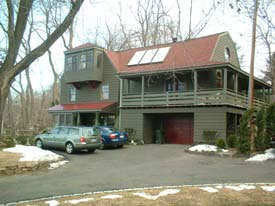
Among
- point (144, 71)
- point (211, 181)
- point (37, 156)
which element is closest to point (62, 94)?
point (144, 71)

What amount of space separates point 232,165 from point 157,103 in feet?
43.0

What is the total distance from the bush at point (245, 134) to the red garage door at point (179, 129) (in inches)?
325

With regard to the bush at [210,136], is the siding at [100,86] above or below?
above

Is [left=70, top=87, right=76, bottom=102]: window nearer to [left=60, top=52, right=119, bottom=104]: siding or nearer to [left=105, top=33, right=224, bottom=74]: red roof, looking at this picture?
[left=60, top=52, right=119, bottom=104]: siding

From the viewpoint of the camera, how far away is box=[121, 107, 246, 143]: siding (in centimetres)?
2427

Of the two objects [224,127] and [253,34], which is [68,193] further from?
[224,127]

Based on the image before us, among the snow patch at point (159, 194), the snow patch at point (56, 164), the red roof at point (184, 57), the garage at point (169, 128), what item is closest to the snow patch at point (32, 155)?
the snow patch at point (56, 164)

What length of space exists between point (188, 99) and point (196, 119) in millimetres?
1718

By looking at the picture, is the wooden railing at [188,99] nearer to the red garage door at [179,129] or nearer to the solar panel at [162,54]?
the red garage door at [179,129]

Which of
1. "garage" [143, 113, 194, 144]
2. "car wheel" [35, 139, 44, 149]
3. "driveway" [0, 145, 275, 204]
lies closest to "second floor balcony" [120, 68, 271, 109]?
"garage" [143, 113, 194, 144]

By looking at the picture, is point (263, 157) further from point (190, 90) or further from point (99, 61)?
point (99, 61)

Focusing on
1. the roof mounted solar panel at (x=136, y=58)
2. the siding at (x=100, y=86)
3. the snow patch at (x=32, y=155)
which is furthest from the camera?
the siding at (x=100, y=86)

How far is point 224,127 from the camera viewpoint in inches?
944

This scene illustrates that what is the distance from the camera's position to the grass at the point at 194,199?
7.62 meters
